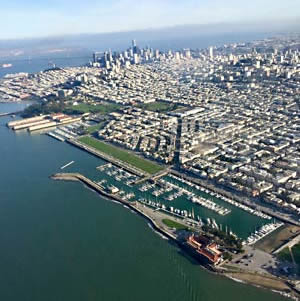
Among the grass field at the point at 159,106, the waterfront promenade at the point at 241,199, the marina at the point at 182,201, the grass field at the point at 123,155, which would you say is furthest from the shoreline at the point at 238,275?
the grass field at the point at 159,106

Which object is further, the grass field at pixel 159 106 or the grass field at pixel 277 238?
the grass field at pixel 159 106

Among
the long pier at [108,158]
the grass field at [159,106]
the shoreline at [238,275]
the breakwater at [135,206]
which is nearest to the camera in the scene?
the shoreline at [238,275]

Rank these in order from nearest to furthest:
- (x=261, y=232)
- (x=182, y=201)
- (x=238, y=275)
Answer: (x=238, y=275) → (x=261, y=232) → (x=182, y=201)

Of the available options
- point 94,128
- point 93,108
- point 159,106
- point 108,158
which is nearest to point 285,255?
point 108,158

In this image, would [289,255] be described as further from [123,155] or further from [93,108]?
[93,108]

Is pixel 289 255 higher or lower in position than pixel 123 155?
higher

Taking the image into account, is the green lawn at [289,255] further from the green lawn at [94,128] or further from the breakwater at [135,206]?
the green lawn at [94,128]

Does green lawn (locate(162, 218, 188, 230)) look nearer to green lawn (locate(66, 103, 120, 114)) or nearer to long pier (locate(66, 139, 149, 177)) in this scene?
long pier (locate(66, 139, 149, 177))

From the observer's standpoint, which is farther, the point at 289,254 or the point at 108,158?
the point at 108,158
